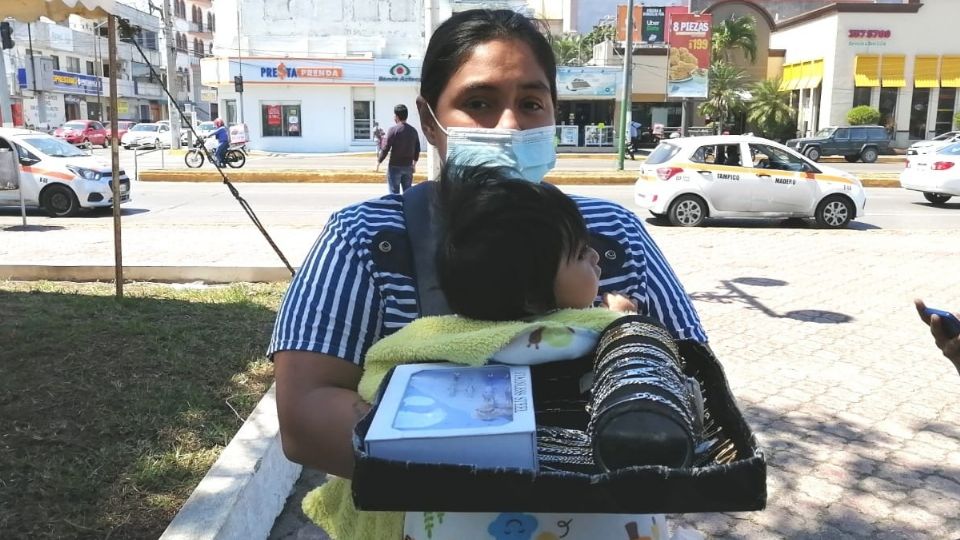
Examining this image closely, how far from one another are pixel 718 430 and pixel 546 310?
0.32m

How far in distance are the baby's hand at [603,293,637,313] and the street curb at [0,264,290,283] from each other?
6779 mm

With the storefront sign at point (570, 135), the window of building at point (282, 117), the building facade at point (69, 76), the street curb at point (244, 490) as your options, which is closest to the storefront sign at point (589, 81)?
the storefront sign at point (570, 135)

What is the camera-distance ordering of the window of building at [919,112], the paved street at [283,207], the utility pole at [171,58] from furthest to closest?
the window of building at [919,112] < the utility pole at [171,58] < the paved street at [283,207]

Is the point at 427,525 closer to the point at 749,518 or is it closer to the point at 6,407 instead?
Answer: the point at 749,518

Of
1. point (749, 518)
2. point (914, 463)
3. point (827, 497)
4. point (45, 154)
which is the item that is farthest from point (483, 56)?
point (45, 154)

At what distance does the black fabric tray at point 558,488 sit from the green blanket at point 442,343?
0.81ft

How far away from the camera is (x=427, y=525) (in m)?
1.18

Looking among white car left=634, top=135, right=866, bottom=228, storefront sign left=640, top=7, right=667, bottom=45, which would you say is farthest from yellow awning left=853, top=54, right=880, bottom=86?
white car left=634, top=135, right=866, bottom=228

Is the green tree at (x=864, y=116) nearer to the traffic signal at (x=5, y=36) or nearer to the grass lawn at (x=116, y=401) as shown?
the traffic signal at (x=5, y=36)

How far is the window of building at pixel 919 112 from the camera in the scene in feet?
118

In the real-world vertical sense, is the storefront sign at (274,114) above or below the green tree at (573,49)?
below

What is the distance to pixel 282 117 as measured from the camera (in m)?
36.3

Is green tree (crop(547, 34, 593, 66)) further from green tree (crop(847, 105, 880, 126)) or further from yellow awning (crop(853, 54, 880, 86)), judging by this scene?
green tree (crop(847, 105, 880, 126))

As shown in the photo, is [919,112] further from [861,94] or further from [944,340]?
[944,340]
